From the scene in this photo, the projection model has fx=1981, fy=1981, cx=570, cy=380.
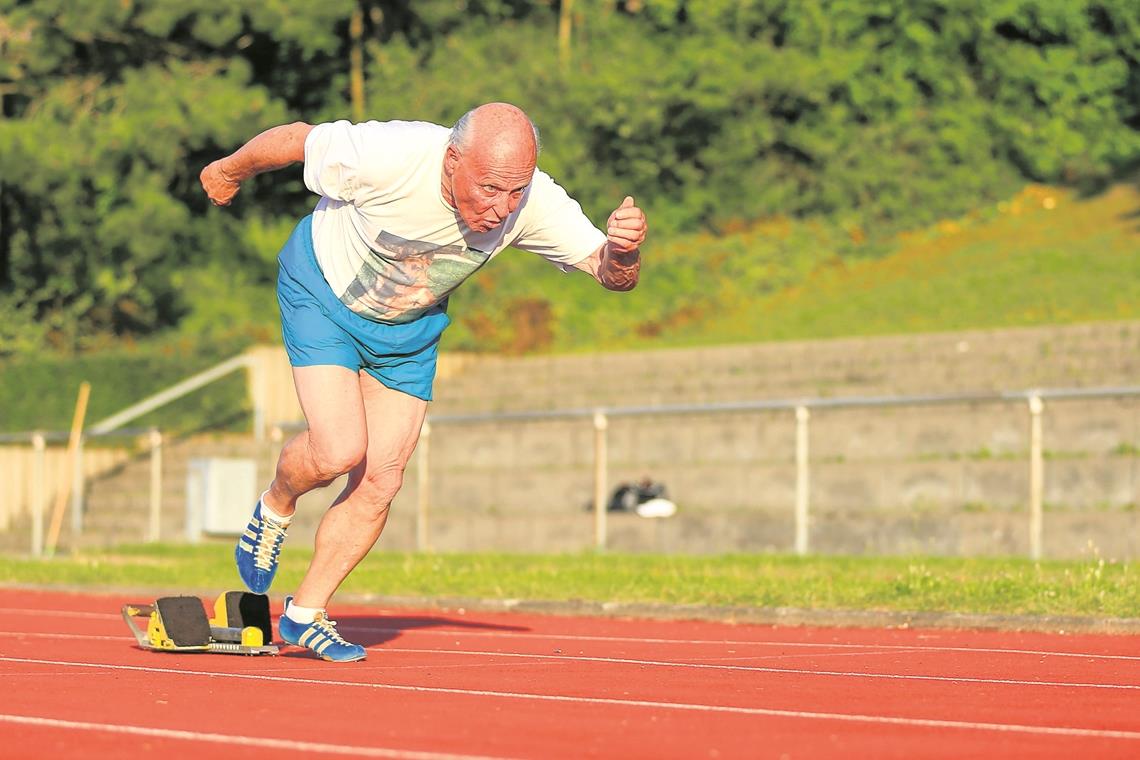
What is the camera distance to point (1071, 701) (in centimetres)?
654

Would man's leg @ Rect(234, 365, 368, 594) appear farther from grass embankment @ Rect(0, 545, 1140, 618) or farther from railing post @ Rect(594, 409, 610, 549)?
railing post @ Rect(594, 409, 610, 549)

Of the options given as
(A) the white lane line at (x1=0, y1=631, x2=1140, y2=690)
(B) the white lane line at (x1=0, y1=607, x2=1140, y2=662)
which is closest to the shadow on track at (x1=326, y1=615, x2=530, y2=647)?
(B) the white lane line at (x1=0, y1=607, x2=1140, y2=662)

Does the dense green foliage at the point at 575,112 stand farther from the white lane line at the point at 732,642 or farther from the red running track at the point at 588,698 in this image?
the red running track at the point at 588,698

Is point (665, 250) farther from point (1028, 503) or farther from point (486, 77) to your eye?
point (1028, 503)

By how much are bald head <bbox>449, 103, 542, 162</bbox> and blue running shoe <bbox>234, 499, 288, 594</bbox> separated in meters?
1.83

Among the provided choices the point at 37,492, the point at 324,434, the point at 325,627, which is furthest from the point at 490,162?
the point at 37,492

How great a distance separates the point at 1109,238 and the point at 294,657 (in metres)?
25.4

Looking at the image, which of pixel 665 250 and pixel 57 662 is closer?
pixel 57 662

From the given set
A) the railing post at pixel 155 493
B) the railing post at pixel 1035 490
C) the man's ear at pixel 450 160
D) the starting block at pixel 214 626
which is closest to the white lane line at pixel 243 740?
the starting block at pixel 214 626

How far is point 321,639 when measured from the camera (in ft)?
26.3

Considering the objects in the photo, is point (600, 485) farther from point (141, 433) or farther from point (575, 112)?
point (575, 112)

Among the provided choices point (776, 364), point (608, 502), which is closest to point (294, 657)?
point (608, 502)

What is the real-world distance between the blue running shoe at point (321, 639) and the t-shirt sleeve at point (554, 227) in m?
1.75

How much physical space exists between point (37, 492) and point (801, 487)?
34.1 feet
